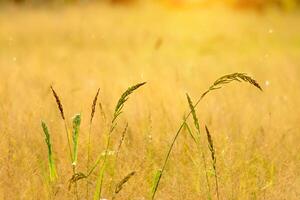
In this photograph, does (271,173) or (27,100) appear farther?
(27,100)

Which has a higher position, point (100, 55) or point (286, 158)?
point (286, 158)

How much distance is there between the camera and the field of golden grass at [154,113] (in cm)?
321

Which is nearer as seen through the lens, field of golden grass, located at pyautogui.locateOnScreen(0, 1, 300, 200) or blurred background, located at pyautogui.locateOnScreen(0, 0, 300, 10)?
field of golden grass, located at pyautogui.locateOnScreen(0, 1, 300, 200)

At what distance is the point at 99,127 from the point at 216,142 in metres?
0.67

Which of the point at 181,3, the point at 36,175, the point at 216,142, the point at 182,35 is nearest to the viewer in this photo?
the point at 36,175

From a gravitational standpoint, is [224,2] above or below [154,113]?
below

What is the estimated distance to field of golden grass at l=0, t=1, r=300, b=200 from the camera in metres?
3.21

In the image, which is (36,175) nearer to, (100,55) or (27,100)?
(27,100)

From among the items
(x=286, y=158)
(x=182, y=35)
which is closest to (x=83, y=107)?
(x=286, y=158)

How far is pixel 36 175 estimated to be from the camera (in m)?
3.26

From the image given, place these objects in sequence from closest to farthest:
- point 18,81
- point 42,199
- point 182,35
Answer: point 42,199 → point 18,81 → point 182,35

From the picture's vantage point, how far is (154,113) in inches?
171

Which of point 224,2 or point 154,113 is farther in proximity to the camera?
point 224,2

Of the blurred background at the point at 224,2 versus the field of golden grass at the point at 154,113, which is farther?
the blurred background at the point at 224,2
